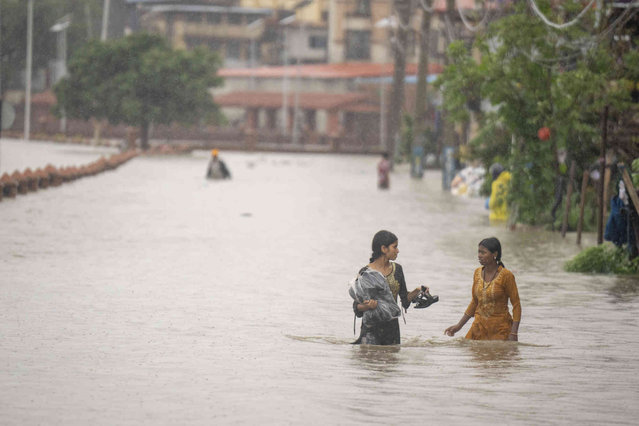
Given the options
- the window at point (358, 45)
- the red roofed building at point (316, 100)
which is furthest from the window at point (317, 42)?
the red roofed building at point (316, 100)

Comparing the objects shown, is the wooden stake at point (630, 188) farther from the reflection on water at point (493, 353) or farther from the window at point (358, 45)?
the window at point (358, 45)

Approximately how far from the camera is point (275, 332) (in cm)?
1227

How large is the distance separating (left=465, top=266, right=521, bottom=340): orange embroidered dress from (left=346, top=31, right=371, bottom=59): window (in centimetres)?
9781

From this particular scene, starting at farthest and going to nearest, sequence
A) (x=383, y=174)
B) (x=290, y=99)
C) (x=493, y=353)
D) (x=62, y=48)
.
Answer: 1. (x=62, y=48)
2. (x=290, y=99)
3. (x=383, y=174)
4. (x=493, y=353)

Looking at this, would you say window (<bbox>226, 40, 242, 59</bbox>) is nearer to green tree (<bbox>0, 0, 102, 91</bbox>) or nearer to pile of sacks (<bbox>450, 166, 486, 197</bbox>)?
green tree (<bbox>0, 0, 102, 91</bbox>)

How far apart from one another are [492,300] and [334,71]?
3453 inches

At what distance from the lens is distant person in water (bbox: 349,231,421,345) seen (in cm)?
1028

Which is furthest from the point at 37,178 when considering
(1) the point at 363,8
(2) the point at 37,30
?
(2) the point at 37,30

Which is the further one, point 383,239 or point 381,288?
point 381,288

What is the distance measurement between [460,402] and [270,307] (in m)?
5.41

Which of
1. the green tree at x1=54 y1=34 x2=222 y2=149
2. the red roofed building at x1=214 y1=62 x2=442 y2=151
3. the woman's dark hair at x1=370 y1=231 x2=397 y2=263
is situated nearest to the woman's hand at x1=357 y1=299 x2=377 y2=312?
the woman's dark hair at x1=370 y1=231 x2=397 y2=263

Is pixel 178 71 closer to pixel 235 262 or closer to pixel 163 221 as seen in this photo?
pixel 163 221

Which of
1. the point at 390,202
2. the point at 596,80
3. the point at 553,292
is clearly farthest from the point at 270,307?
the point at 390,202

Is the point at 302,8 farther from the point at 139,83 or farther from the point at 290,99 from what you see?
the point at 139,83
